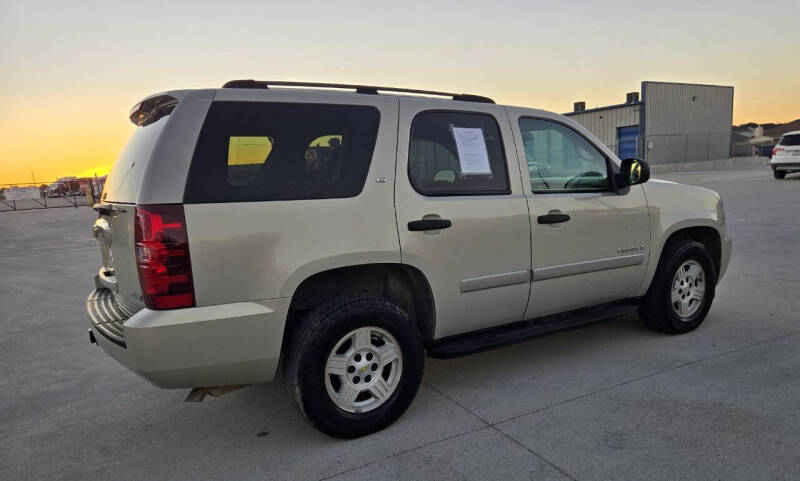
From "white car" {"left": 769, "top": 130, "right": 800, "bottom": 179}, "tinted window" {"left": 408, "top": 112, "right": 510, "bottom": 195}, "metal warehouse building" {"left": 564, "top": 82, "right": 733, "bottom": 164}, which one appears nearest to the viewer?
"tinted window" {"left": 408, "top": 112, "right": 510, "bottom": 195}

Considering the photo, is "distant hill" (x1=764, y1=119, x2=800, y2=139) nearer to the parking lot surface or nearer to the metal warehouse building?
the metal warehouse building

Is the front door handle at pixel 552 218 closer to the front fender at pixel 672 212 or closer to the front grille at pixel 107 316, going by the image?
the front fender at pixel 672 212

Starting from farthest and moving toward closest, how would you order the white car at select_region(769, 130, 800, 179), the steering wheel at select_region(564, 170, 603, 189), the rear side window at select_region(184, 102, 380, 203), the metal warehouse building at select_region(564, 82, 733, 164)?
the metal warehouse building at select_region(564, 82, 733, 164) < the white car at select_region(769, 130, 800, 179) < the steering wheel at select_region(564, 170, 603, 189) < the rear side window at select_region(184, 102, 380, 203)

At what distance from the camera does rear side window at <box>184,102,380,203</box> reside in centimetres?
255

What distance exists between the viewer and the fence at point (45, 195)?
96.9ft

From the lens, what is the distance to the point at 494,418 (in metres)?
3.06

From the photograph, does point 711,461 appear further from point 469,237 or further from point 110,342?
point 110,342

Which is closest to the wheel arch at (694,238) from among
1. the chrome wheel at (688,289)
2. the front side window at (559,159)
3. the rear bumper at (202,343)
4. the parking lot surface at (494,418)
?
the chrome wheel at (688,289)

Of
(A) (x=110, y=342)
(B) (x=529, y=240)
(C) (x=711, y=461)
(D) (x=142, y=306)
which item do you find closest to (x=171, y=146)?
(D) (x=142, y=306)

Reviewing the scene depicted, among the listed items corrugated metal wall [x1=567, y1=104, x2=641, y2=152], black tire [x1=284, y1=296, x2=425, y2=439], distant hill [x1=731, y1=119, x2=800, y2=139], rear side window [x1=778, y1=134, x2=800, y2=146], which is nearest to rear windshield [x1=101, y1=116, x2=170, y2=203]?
black tire [x1=284, y1=296, x2=425, y2=439]

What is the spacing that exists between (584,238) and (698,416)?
4.21ft

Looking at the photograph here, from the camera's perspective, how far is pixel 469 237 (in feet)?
10.5

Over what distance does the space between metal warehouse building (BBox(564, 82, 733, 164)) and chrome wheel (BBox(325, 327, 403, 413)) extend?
112 feet

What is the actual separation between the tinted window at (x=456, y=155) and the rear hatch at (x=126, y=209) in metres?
1.39
